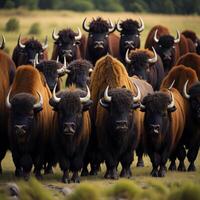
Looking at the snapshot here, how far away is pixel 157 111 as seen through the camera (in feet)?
73.3

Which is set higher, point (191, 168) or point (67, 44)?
point (67, 44)

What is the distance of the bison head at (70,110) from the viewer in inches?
837

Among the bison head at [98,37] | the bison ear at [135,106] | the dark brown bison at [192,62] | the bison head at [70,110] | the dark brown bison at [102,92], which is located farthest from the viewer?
the bison head at [98,37]

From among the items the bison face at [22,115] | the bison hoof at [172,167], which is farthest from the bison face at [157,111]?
the bison face at [22,115]

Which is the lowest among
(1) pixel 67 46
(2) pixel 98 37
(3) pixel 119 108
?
(3) pixel 119 108

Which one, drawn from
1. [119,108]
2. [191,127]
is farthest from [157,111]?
[191,127]

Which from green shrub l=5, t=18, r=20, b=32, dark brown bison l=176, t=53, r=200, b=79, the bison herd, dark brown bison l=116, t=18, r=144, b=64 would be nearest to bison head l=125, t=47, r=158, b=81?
dark brown bison l=176, t=53, r=200, b=79

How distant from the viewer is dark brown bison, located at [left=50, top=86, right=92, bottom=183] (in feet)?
70.0

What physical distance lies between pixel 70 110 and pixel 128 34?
34.8ft

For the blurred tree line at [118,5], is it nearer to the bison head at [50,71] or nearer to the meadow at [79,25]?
the meadow at [79,25]

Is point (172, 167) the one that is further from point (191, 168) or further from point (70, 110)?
point (70, 110)

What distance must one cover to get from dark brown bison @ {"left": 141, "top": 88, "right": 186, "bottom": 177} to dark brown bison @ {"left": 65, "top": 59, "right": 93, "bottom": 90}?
2.08 meters

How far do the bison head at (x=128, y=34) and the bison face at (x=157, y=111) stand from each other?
8985 mm

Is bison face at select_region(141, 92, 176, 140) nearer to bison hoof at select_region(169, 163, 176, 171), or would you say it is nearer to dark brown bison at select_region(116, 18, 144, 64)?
bison hoof at select_region(169, 163, 176, 171)
